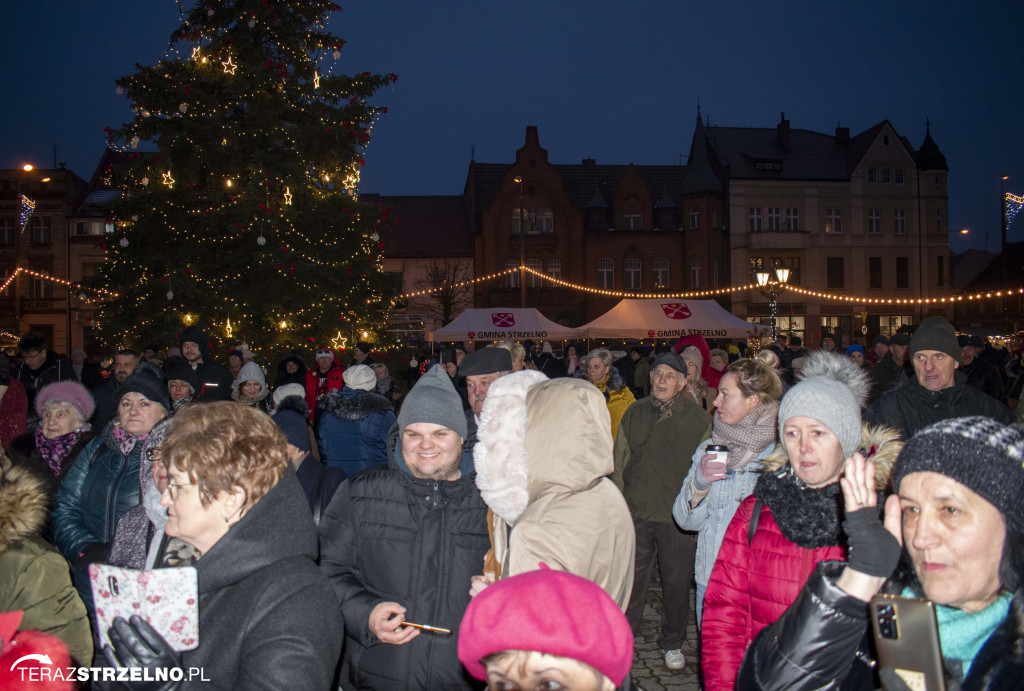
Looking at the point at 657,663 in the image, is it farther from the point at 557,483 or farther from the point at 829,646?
the point at 829,646

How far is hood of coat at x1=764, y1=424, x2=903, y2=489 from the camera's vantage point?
245 centimetres

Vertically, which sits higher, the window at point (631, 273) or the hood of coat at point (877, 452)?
Answer: the window at point (631, 273)

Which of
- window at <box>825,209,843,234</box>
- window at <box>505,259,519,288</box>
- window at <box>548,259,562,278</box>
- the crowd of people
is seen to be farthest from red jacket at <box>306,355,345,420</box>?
window at <box>825,209,843,234</box>

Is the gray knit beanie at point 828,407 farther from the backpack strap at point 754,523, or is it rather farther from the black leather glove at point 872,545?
the black leather glove at point 872,545

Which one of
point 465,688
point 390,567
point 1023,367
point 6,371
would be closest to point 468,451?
point 390,567

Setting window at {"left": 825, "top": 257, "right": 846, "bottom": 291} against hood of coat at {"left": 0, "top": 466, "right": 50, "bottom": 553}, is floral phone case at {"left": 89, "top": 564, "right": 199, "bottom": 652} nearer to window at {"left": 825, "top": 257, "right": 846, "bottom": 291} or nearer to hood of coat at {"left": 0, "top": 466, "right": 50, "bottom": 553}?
hood of coat at {"left": 0, "top": 466, "right": 50, "bottom": 553}

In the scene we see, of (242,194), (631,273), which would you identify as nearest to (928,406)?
(242,194)

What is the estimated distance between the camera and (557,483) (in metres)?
2.23

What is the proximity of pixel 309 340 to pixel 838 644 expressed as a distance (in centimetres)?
1455

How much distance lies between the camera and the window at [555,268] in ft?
131

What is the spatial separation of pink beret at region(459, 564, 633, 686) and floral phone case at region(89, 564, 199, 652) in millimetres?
774

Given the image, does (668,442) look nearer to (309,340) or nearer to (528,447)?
(528,447)

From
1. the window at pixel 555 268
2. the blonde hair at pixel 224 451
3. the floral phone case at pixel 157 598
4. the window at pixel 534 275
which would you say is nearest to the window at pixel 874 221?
the window at pixel 555 268

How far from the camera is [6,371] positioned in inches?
248
